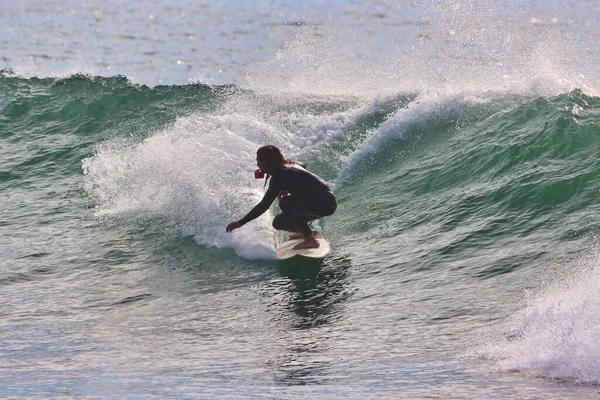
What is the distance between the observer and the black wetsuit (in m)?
10.8

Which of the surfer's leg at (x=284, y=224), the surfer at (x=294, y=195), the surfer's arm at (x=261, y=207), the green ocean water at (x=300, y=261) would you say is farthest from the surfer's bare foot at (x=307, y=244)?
the surfer's arm at (x=261, y=207)

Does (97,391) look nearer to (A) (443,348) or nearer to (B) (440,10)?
(A) (443,348)

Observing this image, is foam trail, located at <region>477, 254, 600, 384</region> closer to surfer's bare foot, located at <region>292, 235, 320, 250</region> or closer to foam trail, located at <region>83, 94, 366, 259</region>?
surfer's bare foot, located at <region>292, 235, 320, 250</region>

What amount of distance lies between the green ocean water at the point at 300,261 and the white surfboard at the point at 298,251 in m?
0.12

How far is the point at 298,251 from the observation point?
1095 cm

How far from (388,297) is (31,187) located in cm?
791

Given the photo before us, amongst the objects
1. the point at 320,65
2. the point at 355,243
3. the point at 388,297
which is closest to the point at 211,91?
the point at 320,65

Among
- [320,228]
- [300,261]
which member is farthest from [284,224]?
[320,228]

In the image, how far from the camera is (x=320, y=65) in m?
21.1

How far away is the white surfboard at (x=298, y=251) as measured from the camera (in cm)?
1091

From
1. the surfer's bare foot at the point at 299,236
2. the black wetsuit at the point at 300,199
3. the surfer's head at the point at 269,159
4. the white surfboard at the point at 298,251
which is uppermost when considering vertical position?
the surfer's head at the point at 269,159

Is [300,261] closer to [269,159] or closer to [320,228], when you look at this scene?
[269,159]

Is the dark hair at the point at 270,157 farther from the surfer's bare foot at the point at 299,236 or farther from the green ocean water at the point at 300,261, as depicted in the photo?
the green ocean water at the point at 300,261

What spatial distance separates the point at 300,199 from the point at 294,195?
84mm
